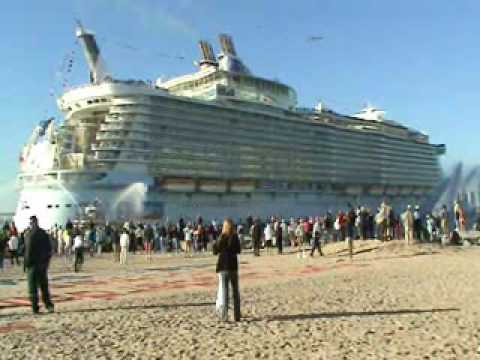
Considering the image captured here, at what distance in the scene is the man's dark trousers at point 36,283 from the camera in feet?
28.2

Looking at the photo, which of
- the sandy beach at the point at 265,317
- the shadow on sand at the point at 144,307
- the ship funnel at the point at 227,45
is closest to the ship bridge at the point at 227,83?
the ship funnel at the point at 227,45

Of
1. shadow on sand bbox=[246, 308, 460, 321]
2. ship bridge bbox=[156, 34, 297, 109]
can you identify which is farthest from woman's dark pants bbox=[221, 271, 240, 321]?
ship bridge bbox=[156, 34, 297, 109]

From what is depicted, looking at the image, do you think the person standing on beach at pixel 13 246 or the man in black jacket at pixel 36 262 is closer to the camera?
the man in black jacket at pixel 36 262

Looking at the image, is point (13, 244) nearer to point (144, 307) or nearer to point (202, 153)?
point (144, 307)

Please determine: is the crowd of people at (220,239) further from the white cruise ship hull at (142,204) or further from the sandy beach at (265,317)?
the white cruise ship hull at (142,204)

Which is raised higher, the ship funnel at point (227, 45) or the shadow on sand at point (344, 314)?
the ship funnel at point (227, 45)

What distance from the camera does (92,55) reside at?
A: 60.1 meters

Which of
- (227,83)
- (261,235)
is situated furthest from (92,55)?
(261,235)

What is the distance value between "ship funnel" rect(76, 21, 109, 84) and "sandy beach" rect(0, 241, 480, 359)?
48310 mm

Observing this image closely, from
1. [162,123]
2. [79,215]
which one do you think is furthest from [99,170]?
[162,123]

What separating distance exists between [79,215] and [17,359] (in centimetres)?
4035

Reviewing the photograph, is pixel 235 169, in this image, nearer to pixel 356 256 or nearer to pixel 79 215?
pixel 79 215

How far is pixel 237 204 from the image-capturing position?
56.9 m

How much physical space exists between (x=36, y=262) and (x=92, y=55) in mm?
55091
